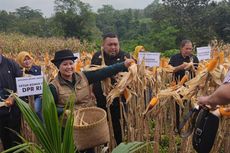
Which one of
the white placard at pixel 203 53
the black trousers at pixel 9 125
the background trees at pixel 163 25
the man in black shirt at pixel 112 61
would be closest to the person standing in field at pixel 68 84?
the man in black shirt at pixel 112 61

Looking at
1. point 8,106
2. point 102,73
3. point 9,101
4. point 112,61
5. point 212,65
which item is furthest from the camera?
point 112,61

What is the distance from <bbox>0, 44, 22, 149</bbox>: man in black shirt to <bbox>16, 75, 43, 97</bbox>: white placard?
401 millimetres

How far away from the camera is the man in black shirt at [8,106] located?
11.3 ft

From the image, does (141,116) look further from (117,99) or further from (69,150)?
(69,150)

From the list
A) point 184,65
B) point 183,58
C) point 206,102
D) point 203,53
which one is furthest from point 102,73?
point 183,58

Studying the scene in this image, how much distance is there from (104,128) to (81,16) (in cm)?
2328

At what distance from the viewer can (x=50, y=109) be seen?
1539 millimetres

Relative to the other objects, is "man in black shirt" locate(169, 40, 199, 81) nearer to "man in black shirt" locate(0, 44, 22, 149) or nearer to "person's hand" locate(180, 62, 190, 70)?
"person's hand" locate(180, 62, 190, 70)

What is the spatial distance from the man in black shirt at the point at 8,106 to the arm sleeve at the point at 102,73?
94 centimetres

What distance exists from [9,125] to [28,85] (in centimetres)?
79

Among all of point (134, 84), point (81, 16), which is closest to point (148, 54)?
point (134, 84)

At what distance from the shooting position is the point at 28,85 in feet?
10.0

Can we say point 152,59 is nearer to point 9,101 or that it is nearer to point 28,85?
point 28,85

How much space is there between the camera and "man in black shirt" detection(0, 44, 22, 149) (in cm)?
344
